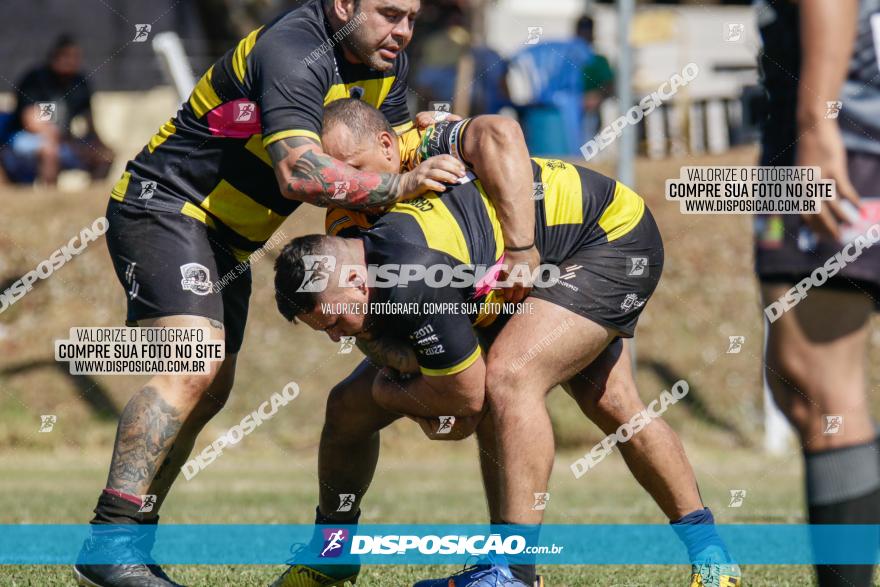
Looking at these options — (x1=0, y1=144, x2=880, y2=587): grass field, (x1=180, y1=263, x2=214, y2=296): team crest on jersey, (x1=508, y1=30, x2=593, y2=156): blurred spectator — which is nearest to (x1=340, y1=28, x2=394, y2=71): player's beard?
(x1=180, y1=263, x2=214, y2=296): team crest on jersey

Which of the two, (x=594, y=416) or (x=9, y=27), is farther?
(x=9, y=27)

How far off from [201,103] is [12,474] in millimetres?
7225

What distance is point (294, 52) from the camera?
178 inches

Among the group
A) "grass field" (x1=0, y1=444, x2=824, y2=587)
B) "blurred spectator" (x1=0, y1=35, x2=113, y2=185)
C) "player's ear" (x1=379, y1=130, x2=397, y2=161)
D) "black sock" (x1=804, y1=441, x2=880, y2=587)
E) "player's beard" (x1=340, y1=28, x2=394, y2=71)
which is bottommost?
"grass field" (x1=0, y1=444, x2=824, y2=587)

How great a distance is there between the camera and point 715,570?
178 inches

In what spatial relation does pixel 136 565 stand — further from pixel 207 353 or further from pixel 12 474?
pixel 12 474

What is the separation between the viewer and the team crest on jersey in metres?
4.71

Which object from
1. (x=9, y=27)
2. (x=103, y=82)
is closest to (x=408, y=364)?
(x=103, y=82)

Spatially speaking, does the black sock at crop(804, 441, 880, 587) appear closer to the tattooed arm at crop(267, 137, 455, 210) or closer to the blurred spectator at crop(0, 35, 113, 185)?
the tattooed arm at crop(267, 137, 455, 210)

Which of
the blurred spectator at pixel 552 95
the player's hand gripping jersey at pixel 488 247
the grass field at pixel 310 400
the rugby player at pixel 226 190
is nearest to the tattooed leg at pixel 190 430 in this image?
the rugby player at pixel 226 190

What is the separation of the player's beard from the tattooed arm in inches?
22.7

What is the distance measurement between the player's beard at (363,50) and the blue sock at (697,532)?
2.13 m

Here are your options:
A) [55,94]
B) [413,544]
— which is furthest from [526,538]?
[55,94]

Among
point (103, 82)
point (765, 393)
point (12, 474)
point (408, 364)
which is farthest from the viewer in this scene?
point (103, 82)
